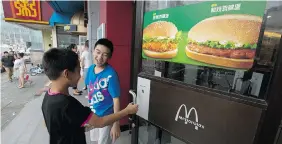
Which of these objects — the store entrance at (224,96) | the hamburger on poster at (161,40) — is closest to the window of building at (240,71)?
the store entrance at (224,96)

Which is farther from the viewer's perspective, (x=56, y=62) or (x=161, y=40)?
(x=161, y=40)

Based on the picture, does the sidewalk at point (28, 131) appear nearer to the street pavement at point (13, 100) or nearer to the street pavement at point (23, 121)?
the street pavement at point (23, 121)

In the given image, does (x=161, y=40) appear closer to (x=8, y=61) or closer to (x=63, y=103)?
(x=63, y=103)

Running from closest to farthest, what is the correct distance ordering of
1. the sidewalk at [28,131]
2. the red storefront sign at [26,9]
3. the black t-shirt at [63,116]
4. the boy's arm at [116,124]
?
the black t-shirt at [63,116], the boy's arm at [116,124], the sidewalk at [28,131], the red storefront sign at [26,9]

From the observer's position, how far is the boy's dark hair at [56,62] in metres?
0.92

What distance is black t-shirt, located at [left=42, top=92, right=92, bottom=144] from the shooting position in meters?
0.89

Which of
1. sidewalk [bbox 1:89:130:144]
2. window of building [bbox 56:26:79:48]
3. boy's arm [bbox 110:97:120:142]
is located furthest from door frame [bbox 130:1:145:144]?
window of building [bbox 56:26:79:48]

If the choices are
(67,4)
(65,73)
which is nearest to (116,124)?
(65,73)

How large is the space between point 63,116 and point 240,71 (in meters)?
1.15

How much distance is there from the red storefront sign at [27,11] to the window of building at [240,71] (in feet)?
32.0

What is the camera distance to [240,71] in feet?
3.11

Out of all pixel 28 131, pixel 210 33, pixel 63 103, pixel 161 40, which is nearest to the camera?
pixel 63 103

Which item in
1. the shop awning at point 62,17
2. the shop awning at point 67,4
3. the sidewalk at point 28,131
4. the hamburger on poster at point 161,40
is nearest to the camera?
the hamburger on poster at point 161,40

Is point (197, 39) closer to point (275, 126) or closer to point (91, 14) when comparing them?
point (275, 126)
